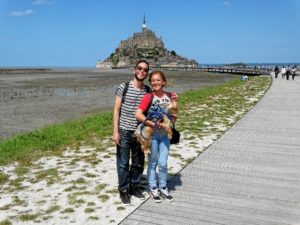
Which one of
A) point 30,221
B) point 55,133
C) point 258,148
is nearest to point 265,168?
point 258,148

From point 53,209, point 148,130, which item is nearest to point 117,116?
point 148,130

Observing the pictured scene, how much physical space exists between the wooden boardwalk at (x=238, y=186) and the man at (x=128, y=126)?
1.32 feet

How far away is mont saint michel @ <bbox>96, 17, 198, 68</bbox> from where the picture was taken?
6294 inches

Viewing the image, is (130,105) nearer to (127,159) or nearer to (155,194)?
(127,159)

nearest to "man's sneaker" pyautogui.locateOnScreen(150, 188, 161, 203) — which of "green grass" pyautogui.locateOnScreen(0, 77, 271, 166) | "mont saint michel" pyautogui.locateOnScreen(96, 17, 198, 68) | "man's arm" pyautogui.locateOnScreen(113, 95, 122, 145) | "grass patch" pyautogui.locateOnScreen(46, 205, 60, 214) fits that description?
"man's arm" pyautogui.locateOnScreen(113, 95, 122, 145)

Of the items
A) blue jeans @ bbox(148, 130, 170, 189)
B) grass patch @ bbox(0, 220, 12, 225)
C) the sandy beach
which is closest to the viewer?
grass patch @ bbox(0, 220, 12, 225)

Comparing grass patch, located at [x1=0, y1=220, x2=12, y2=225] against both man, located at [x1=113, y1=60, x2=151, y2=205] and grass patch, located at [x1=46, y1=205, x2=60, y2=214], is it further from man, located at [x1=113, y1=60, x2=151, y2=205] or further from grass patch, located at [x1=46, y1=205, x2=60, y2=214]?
man, located at [x1=113, y1=60, x2=151, y2=205]

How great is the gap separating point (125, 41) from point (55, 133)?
17532cm

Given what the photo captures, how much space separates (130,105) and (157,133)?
0.51 metres

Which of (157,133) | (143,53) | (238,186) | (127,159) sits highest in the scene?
(143,53)

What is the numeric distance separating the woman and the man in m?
0.14

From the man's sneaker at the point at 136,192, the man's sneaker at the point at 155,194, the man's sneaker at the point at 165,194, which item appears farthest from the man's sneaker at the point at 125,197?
the man's sneaker at the point at 165,194

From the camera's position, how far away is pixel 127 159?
17.2 feet

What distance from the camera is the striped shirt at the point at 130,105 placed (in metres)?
5.04
